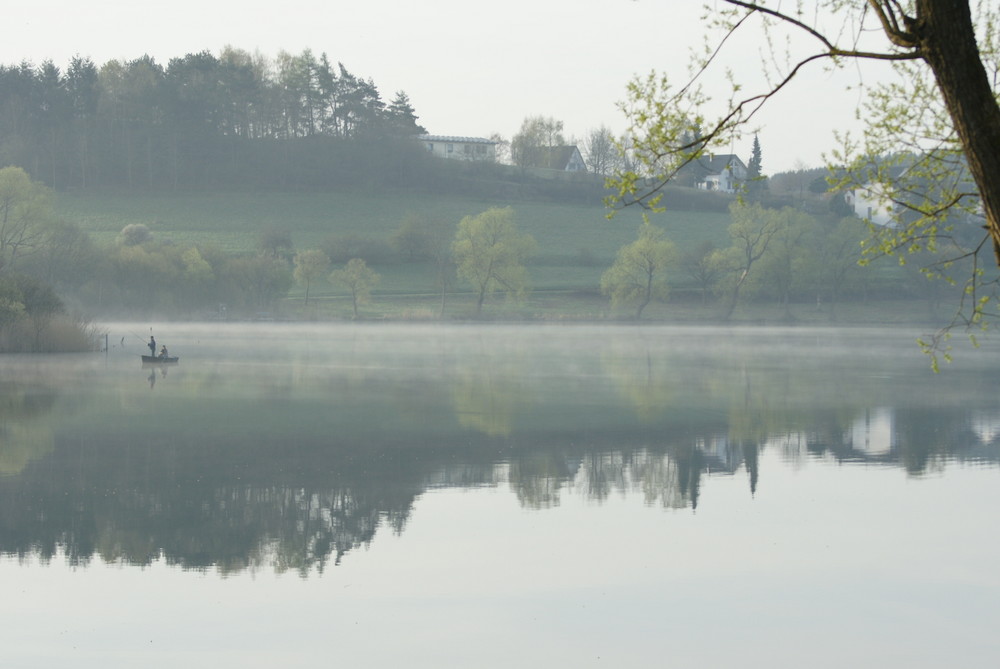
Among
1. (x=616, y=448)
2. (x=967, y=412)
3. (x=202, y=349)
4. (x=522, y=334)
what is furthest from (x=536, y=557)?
(x=522, y=334)

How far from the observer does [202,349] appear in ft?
201

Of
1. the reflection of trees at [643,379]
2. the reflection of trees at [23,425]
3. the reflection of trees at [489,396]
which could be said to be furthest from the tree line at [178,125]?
the reflection of trees at [23,425]

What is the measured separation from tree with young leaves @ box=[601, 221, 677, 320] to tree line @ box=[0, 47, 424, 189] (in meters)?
46.0

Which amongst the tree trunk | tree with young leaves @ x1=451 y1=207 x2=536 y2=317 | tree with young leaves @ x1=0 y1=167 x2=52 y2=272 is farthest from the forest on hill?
the tree trunk

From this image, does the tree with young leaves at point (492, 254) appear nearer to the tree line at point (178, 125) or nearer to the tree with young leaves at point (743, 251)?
the tree with young leaves at point (743, 251)

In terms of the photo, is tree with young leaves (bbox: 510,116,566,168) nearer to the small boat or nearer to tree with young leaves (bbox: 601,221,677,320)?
tree with young leaves (bbox: 601,221,677,320)

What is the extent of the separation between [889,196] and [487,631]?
20.0 ft

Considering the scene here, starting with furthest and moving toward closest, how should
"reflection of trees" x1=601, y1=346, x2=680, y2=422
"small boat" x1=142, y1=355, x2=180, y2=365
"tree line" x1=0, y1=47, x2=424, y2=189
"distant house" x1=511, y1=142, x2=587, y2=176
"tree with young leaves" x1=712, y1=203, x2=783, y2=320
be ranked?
"distant house" x1=511, y1=142, x2=587, y2=176 → "tree line" x1=0, y1=47, x2=424, y2=189 → "tree with young leaves" x1=712, y1=203, x2=783, y2=320 → "small boat" x1=142, y1=355, x2=180, y2=365 → "reflection of trees" x1=601, y1=346, x2=680, y2=422

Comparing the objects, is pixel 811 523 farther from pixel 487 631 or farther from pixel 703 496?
pixel 487 631

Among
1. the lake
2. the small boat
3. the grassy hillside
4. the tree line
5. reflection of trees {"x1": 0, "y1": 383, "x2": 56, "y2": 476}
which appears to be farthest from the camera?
the tree line

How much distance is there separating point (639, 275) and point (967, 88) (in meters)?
95.2

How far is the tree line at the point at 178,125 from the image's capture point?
131 m

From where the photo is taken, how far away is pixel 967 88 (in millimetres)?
7723

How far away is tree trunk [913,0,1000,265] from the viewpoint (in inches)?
301
